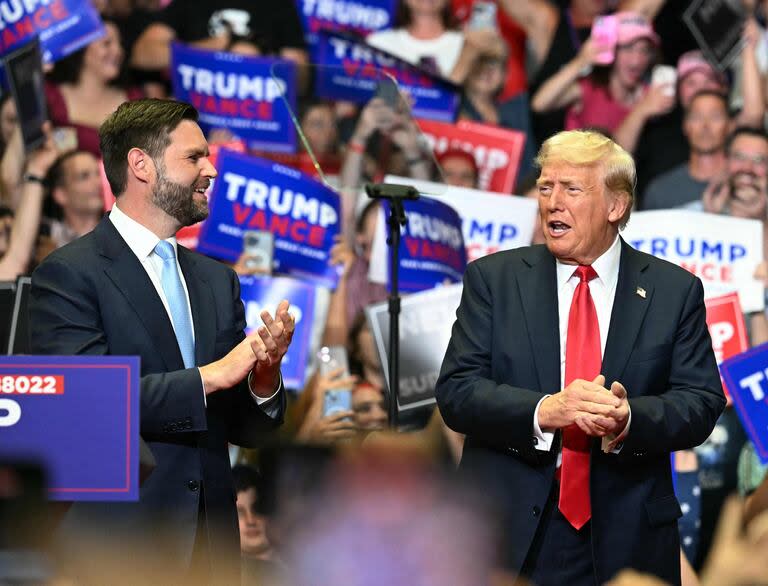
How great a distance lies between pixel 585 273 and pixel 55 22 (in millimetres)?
3517

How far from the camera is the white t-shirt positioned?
6.03m

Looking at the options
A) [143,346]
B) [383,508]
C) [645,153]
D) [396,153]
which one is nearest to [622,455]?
[143,346]

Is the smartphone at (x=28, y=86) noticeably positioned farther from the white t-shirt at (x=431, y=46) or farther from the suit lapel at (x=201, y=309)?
the suit lapel at (x=201, y=309)

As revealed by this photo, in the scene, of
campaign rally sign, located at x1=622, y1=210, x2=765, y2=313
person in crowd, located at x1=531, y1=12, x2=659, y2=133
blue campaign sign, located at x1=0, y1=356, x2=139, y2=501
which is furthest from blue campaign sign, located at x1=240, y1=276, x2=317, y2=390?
blue campaign sign, located at x1=0, y1=356, x2=139, y2=501

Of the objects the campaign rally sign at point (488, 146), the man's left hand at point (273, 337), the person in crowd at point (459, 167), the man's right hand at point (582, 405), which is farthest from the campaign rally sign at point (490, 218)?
the man's left hand at point (273, 337)

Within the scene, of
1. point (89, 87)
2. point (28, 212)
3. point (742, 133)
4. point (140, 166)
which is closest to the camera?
point (140, 166)

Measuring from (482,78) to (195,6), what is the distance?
1.48m

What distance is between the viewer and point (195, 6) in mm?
5859

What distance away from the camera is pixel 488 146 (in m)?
5.82

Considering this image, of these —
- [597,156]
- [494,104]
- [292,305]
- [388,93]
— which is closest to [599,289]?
[597,156]

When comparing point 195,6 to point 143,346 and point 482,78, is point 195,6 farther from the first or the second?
point 143,346

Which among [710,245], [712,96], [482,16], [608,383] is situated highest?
[482,16]

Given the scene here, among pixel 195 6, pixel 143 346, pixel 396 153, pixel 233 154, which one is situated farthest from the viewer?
pixel 195 6

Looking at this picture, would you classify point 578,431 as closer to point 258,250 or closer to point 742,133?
point 258,250
